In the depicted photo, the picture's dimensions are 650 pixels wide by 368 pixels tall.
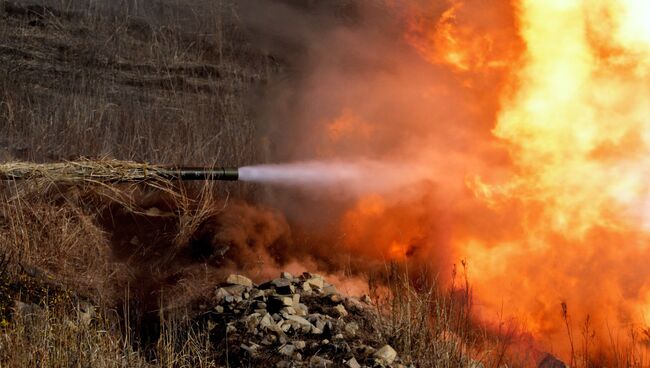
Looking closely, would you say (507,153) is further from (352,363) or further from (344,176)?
(352,363)

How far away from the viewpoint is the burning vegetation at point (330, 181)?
284 inches

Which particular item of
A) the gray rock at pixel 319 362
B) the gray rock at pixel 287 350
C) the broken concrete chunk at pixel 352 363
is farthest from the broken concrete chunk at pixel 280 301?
the broken concrete chunk at pixel 352 363

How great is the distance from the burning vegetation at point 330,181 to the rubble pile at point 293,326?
3cm

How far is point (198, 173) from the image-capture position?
9953 millimetres

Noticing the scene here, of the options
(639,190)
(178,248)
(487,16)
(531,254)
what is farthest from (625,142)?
(178,248)

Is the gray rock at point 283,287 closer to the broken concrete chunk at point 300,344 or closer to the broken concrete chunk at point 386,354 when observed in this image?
the broken concrete chunk at point 300,344

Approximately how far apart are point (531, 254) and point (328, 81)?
5.15 m

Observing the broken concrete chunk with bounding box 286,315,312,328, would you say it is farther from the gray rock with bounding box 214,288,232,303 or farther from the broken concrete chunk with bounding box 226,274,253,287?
the broken concrete chunk with bounding box 226,274,253,287

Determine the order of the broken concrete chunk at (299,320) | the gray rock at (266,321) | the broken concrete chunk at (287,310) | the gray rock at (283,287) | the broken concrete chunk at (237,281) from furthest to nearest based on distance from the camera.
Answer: the broken concrete chunk at (237,281), the gray rock at (283,287), the broken concrete chunk at (287,310), the broken concrete chunk at (299,320), the gray rock at (266,321)

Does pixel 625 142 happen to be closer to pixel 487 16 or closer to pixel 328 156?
pixel 487 16

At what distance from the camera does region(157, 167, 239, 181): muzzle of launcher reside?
9.74m

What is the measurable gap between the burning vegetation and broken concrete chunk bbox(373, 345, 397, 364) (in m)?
0.02

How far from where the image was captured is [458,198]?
36.0 ft

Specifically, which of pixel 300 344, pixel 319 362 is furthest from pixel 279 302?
pixel 319 362
